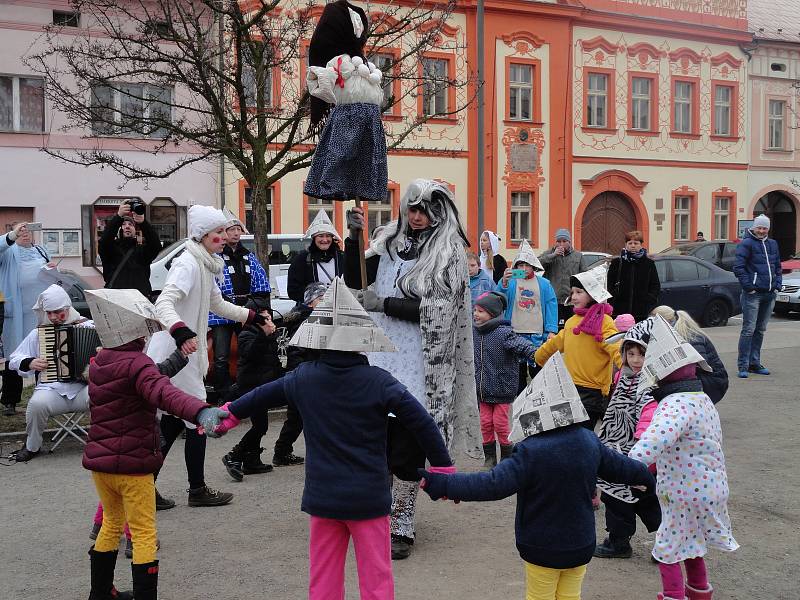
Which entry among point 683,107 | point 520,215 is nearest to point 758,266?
point 520,215

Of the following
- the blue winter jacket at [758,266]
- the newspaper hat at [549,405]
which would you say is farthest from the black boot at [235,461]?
the blue winter jacket at [758,266]

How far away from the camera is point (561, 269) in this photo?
12.4 meters

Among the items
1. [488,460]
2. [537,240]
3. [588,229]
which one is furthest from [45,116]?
[488,460]

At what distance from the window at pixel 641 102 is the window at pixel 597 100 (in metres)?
1.12

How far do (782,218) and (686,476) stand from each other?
3404 cm

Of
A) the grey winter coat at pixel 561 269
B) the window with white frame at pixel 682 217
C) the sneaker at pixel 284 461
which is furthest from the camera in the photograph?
the window with white frame at pixel 682 217

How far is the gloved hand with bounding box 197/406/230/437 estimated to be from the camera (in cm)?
402

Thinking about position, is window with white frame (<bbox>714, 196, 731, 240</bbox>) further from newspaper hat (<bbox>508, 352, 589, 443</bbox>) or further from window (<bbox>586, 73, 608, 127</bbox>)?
newspaper hat (<bbox>508, 352, 589, 443</bbox>)

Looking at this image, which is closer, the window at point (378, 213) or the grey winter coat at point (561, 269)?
the grey winter coat at point (561, 269)

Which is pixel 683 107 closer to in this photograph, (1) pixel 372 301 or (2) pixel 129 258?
(2) pixel 129 258

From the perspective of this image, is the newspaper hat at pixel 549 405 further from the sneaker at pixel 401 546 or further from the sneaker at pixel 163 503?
the sneaker at pixel 163 503

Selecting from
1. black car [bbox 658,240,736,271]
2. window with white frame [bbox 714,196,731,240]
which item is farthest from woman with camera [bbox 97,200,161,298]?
window with white frame [bbox 714,196,731,240]

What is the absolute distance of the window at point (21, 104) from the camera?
23.1 metres

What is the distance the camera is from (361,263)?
5445 mm
